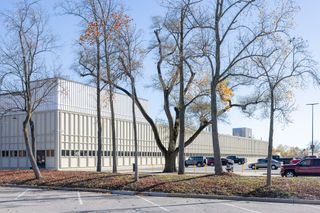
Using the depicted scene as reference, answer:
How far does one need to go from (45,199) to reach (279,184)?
10.3m

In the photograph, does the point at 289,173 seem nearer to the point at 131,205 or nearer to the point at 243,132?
the point at 131,205

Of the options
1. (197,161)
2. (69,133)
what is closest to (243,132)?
(197,161)

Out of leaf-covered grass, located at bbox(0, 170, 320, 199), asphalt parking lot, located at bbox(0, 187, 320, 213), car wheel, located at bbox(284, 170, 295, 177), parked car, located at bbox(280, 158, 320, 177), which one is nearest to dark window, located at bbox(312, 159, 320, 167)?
parked car, located at bbox(280, 158, 320, 177)

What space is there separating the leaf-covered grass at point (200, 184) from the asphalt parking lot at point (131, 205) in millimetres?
1568

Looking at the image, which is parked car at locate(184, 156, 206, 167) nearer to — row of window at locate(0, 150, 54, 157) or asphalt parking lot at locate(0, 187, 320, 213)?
row of window at locate(0, 150, 54, 157)

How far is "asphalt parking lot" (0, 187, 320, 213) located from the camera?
50.8 ft

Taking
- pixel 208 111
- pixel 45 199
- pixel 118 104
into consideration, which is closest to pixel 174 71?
pixel 208 111

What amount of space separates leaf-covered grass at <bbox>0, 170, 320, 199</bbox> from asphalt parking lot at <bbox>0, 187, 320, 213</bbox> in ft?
5.15

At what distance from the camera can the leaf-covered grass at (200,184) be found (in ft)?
63.9

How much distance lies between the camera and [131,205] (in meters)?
16.8

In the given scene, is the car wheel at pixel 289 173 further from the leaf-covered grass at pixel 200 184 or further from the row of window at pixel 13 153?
the row of window at pixel 13 153

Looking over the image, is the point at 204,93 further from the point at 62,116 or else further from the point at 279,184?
the point at 62,116

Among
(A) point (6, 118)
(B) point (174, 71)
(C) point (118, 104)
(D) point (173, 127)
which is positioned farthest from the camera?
(C) point (118, 104)

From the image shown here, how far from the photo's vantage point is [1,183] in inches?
1106
